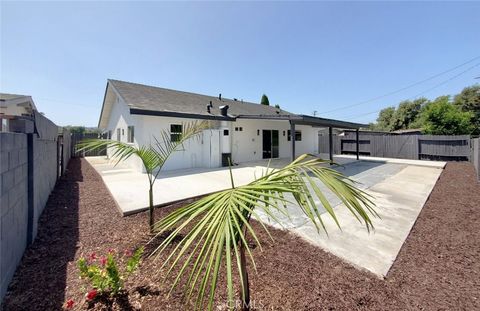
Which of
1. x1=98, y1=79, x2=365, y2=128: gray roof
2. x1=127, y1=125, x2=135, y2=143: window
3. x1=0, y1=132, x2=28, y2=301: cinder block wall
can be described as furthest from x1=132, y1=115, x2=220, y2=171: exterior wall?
x1=0, y1=132, x2=28, y2=301: cinder block wall

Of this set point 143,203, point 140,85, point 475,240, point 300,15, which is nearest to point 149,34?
point 140,85

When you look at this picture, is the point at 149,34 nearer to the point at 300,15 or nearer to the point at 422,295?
the point at 300,15

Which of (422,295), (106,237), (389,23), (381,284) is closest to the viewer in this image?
(422,295)

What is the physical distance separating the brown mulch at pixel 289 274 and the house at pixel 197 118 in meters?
5.27

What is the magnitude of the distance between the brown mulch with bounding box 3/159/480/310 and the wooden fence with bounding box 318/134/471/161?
1425 centimetres

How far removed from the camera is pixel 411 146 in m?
15.3

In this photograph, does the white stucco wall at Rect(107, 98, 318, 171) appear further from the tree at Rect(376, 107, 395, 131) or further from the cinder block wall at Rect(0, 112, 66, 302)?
the tree at Rect(376, 107, 395, 131)

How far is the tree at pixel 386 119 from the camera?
34094mm

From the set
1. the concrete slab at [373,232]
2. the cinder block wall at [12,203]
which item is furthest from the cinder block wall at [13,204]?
the concrete slab at [373,232]

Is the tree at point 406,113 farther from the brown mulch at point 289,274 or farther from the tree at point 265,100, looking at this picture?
the brown mulch at point 289,274

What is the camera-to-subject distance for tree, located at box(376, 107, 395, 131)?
112ft

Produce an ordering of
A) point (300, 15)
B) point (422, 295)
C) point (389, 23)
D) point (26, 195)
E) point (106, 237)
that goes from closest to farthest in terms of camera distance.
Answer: point (422, 295) → point (26, 195) → point (106, 237) → point (300, 15) → point (389, 23)

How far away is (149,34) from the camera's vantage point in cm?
869

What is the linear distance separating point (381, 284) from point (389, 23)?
1294 cm
